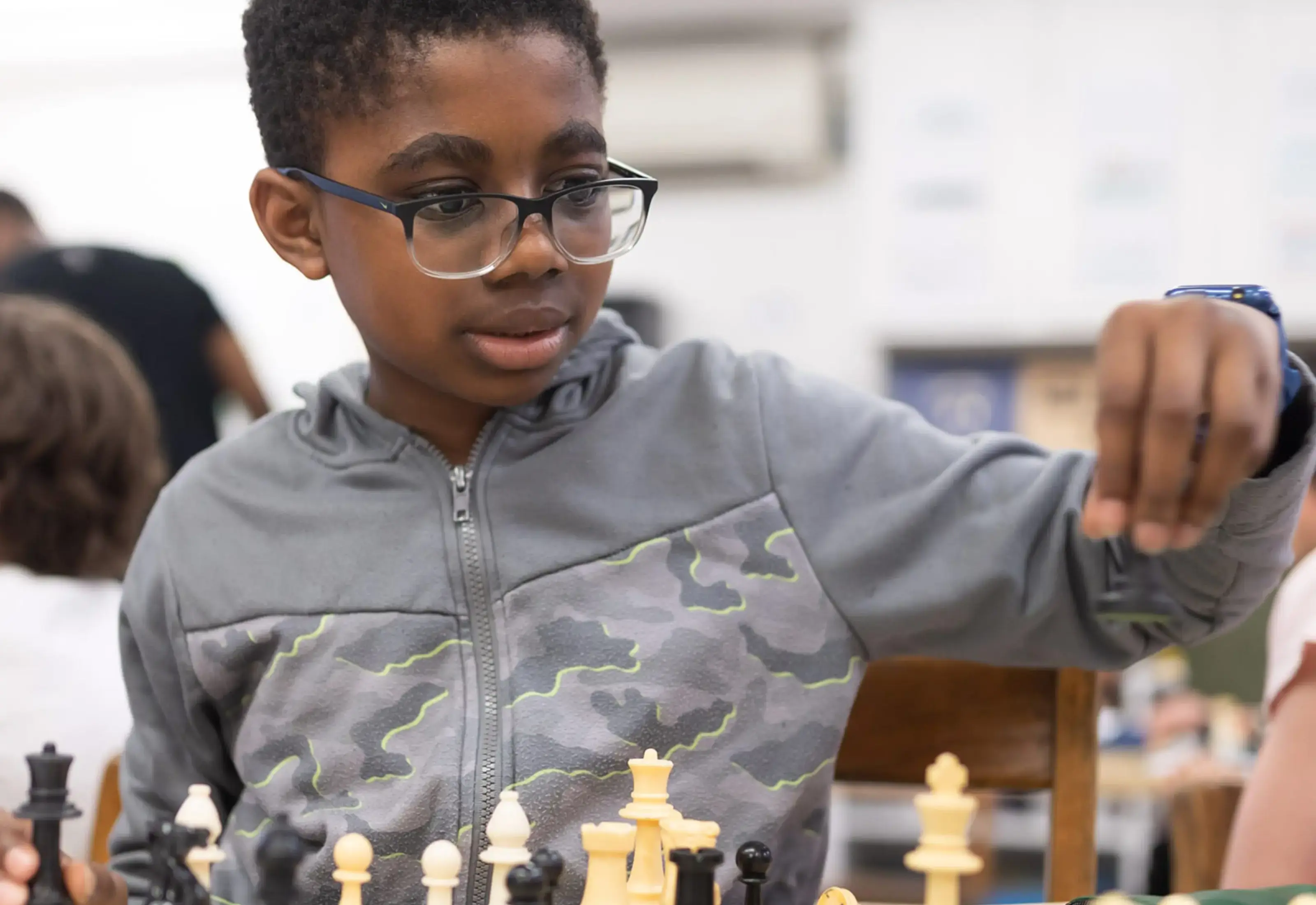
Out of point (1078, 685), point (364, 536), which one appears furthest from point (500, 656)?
point (1078, 685)

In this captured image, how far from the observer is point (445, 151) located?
0.89m

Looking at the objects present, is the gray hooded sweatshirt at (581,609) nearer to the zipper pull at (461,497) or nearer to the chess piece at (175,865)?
the zipper pull at (461,497)

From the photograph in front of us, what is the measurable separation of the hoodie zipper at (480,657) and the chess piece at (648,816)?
20cm

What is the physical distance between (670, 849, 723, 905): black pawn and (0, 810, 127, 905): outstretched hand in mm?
298

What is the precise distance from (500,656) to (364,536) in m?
0.14

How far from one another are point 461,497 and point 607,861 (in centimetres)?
37

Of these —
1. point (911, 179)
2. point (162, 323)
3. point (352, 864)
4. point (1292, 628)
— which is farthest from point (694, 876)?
point (911, 179)

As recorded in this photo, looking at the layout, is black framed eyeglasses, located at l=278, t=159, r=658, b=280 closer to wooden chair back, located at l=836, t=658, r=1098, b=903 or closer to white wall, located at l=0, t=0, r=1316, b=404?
wooden chair back, located at l=836, t=658, r=1098, b=903

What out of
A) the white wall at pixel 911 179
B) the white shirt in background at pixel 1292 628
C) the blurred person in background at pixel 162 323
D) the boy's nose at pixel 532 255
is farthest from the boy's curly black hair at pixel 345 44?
the white wall at pixel 911 179

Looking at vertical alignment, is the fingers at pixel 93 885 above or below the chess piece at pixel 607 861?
below

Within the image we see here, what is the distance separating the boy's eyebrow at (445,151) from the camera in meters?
0.89

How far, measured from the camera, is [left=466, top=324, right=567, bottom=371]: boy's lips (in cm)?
91

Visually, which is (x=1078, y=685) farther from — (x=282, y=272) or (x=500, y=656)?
(x=282, y=272)

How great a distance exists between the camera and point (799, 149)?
4648mm
